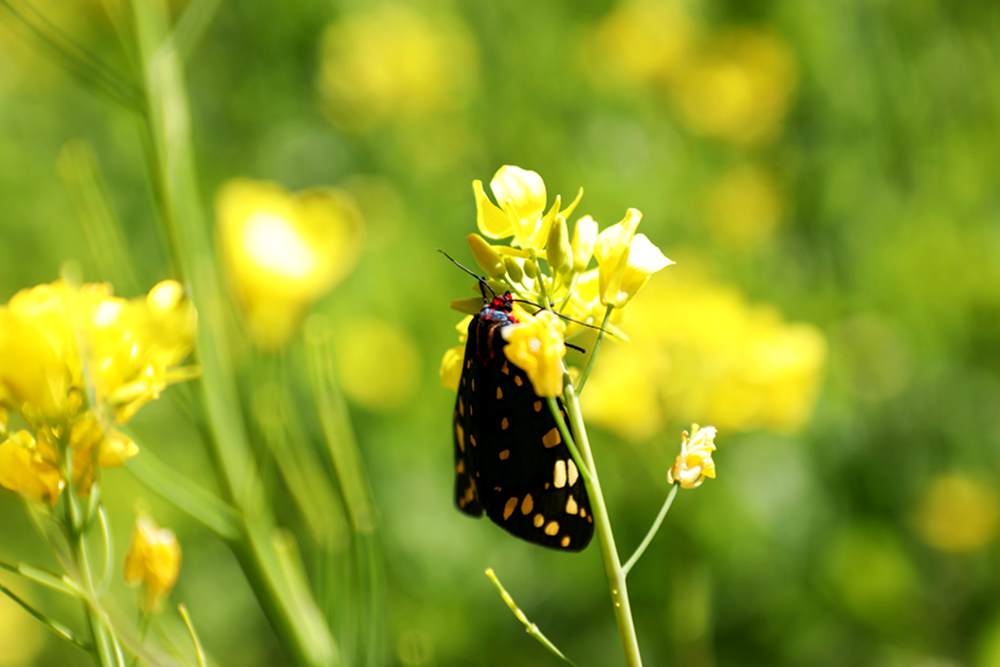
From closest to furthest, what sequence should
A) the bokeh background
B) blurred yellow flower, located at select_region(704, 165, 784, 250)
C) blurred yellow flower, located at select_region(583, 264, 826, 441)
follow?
1. blurred yellow flower, located at select_region(583, 264, 826, 441)
2. the bokeh background
3. blurred yellow flower, located at select_region(704, 165, 784, 250)

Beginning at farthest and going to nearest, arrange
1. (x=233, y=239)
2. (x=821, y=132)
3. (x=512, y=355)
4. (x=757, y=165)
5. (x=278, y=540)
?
(x=757, y=165), (x=821, y=132), (x=233, y=239), (x=278, y=540), (x=512, y=355)

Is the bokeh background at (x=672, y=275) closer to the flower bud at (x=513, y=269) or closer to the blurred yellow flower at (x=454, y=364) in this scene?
the blurred yellow flower at (x=454, y=364)

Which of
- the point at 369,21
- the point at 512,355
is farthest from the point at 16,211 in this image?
the point at 512,355

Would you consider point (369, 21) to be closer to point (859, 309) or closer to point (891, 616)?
point (859, 309)

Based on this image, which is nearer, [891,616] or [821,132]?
[891,616]

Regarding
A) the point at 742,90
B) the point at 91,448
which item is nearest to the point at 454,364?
the point at 91,448

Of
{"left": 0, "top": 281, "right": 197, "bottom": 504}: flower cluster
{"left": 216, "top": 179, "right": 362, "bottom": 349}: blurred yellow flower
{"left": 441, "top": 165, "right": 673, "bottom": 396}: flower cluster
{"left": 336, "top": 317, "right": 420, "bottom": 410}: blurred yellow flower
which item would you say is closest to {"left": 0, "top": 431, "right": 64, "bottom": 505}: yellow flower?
{"left": 0, "top": 281, "right": 197, "bottom": 504}: flower cluster

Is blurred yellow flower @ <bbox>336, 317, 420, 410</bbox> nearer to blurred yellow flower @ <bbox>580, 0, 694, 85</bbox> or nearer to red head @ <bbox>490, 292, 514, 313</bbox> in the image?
blurred yellow flower @ <bbox>580, 0, 694, 85</bbox>
